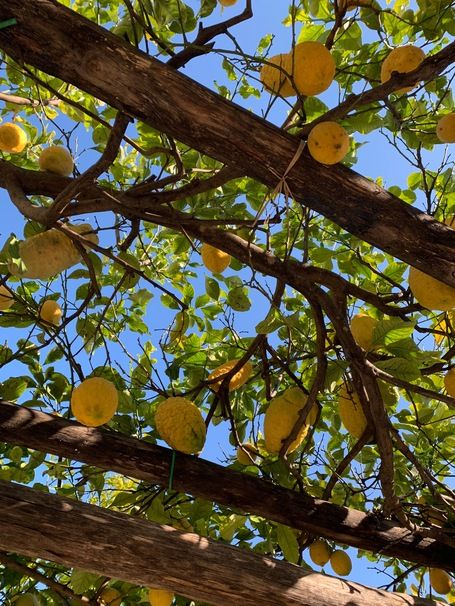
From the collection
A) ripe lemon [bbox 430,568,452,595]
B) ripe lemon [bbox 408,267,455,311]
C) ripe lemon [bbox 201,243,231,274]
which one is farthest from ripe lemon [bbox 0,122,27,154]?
ripe lemon [bbox 430,568,452,595]

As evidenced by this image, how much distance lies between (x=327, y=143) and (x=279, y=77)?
15.7 inches

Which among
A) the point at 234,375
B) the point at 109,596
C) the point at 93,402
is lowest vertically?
the point at 109,596

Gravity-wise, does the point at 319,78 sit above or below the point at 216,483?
above

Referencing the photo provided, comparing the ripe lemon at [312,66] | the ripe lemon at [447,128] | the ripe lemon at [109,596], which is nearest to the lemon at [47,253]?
the ripe lemon at [312,66]

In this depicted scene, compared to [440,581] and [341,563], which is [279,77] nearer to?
[341,563]

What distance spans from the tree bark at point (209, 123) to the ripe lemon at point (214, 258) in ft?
2.40

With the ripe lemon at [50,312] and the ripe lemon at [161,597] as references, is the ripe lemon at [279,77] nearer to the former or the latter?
the ripe lemon at [50,312]

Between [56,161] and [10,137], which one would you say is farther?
[10,137]

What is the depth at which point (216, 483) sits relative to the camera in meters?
1.82

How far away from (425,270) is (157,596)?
1315 mm

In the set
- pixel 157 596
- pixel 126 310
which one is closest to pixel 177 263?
pixel 126 310

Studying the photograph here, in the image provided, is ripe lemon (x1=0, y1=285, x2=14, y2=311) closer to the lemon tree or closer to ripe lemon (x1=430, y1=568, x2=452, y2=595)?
the lemon tree

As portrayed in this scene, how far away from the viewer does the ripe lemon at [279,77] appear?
162cm

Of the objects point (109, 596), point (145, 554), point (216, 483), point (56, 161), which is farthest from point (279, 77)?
point (109, 596)
